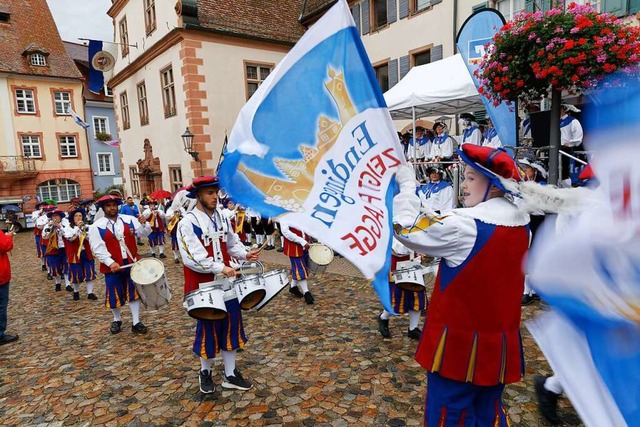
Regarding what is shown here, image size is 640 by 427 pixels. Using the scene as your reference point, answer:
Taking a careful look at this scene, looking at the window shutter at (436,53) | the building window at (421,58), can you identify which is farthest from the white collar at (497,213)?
the building window at (421,58)

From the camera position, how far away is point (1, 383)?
15.0 feet

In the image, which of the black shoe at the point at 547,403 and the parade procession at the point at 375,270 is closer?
the parade procession at the point at 375,270

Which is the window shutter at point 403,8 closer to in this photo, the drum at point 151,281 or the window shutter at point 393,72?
the window shutter at point 393,72

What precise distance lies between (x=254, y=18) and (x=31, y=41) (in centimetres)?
2179

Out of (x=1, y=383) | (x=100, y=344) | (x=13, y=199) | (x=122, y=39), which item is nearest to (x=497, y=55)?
(x=100, y=344)

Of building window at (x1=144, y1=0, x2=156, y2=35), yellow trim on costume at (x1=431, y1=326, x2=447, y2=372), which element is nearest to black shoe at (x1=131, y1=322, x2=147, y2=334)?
yellow trim on costume at (x1=431, y1=326, x2=447, y2=372)

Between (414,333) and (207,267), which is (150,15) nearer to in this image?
(207,267)

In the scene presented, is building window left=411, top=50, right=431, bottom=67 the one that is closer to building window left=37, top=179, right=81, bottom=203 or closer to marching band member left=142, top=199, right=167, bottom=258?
marching band member left=142, top=199, right=167, bottom=258

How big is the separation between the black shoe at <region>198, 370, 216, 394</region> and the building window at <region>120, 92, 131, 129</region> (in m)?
22.1

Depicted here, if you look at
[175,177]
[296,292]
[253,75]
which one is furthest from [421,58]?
[175,177]

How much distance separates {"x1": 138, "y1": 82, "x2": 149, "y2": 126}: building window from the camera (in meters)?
20.6

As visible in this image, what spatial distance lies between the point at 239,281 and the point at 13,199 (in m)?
30.5

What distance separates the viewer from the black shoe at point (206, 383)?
3906 millimetres

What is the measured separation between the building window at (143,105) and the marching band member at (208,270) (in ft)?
62.1
